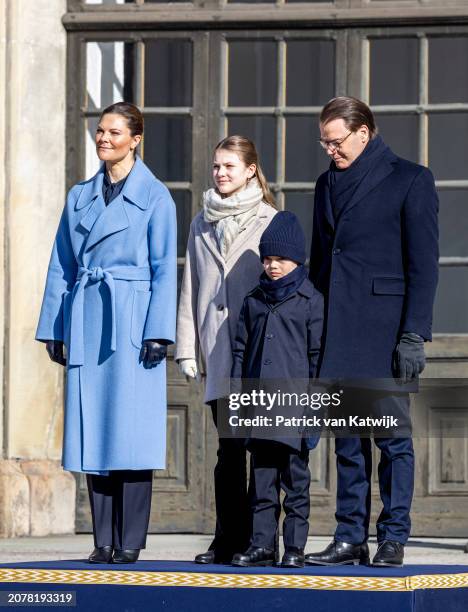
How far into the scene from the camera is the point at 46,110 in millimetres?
10070

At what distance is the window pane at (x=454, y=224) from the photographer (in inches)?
389

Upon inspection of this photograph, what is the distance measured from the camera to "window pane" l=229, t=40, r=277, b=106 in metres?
10.1

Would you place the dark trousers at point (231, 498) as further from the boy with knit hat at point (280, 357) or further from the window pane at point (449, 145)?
the window pane at point (449, 145)

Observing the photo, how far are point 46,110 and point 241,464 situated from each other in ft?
13.1

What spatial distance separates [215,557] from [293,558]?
19.6 inches

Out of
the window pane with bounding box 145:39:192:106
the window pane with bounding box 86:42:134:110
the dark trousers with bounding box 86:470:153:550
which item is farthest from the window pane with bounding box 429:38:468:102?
the dark trousers with bounding box 86:470:153:550

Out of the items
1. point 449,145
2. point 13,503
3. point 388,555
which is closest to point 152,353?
point 388,555

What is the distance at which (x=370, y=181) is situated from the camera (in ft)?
21.2

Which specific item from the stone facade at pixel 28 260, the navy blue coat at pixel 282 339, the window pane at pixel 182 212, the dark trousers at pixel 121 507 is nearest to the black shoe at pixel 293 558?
the navy blue coat at pixel 282 339

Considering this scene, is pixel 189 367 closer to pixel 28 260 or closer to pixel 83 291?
pixel 83 291

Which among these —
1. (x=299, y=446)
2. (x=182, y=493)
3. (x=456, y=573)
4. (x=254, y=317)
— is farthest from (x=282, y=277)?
(x=182, y=493)

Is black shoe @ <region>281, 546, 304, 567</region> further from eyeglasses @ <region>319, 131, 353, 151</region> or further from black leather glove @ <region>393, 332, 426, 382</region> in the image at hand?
eyeglasses @ <region>319, 131, 353, 151</region>

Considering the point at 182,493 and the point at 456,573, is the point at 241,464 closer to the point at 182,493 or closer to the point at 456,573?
the point at 456,573

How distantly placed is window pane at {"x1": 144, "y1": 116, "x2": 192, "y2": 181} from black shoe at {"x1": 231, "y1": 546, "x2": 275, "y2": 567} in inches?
165
